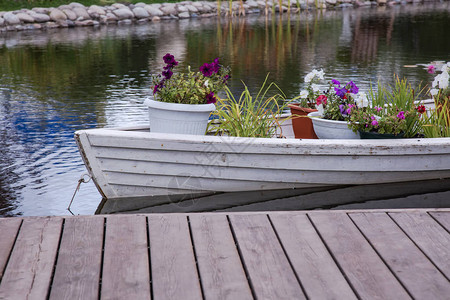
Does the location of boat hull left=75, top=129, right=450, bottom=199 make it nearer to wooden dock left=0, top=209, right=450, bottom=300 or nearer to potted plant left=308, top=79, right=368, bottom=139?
potted plant left=308, top=79, right=368, bottom=139

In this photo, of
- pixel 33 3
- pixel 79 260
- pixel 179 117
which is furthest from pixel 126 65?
pixel 33 3

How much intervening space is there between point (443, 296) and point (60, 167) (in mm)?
4218

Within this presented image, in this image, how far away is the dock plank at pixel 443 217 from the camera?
346 centimetres

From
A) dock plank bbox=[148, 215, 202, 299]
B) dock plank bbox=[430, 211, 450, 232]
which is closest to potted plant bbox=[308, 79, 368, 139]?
dock plank bbox=[430, 211, 450, 232]

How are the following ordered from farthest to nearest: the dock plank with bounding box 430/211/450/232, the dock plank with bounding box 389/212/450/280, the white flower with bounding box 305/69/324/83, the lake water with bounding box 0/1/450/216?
the lake water with bounding box 0/1/450/216 < the white flower with bounding box 305/69/324/83 < the dock plank with bounding box 430/211/450/232 < the dock plank with bounding box 389/212/450/280

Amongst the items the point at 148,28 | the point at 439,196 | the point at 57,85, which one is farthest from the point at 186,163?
the point at 148,28

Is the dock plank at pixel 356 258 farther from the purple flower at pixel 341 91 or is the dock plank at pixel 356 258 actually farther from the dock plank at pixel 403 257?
the purple flower at pixel 341 91

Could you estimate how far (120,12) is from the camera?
73.1ft

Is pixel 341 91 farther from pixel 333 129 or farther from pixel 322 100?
pixel 333 129

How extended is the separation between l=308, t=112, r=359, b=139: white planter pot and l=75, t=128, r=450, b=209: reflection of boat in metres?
0.20

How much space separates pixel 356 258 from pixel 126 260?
1112 mm

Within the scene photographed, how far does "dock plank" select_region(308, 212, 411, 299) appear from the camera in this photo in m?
2.71

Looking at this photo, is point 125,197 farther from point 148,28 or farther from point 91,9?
point 91,9

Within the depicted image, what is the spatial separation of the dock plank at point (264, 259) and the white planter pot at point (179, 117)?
4.61 ft
